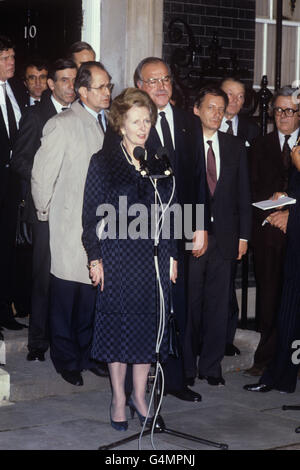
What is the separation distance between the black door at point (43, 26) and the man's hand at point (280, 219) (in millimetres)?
2987

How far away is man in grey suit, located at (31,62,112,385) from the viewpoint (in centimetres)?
654

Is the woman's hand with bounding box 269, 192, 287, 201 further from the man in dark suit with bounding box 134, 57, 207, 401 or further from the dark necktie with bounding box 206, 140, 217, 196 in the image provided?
the man in dark suit with bounding box 134, 57, 207, 401

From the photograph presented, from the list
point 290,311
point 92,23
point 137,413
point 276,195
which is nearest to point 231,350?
point 290,311

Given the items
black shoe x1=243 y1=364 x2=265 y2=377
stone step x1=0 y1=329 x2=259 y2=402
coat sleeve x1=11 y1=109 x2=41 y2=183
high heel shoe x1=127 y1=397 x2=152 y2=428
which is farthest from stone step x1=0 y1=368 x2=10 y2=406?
black shoe x1=243 y1=364 x2=265 y2=377

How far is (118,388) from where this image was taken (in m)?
5.77

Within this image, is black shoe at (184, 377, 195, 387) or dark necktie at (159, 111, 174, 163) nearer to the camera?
dark necktie at (159, 111, 174, 163)

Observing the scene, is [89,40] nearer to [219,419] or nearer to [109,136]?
[109,136]

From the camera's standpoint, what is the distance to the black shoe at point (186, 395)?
659 centimetres

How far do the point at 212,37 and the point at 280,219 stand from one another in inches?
114

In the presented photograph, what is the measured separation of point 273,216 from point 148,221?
1.62m

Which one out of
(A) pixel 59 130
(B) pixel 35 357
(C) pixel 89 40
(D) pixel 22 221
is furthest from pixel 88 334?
(C) pixel 89 40

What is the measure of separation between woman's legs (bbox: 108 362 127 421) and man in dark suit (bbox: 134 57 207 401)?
74cm

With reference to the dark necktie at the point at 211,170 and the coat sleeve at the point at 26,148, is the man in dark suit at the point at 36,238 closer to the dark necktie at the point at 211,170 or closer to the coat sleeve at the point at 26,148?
the coat sleeve at the point at 26,148

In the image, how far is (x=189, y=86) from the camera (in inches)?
361
